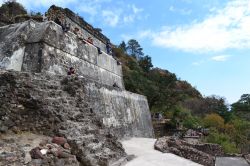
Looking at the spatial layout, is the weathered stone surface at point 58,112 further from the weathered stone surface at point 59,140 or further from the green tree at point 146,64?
the green tree at point 146,64

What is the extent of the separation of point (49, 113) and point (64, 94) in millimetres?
924

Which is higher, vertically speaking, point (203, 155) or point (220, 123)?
point (220, 123)

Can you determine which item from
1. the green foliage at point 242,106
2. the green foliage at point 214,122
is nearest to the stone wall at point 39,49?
the green foliage at point 214,122

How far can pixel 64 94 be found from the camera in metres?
7.77

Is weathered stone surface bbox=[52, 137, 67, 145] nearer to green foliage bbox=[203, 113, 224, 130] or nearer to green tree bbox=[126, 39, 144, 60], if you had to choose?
green foliage bbox=[203, 113, 224, 130]

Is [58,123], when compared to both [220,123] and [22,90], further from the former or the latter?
[220,123]

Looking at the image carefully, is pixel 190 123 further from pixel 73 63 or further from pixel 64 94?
pixel 64 94

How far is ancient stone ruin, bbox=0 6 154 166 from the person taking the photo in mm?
6770

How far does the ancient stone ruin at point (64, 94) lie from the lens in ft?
22.2

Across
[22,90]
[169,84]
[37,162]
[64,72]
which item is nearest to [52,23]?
[64,72]

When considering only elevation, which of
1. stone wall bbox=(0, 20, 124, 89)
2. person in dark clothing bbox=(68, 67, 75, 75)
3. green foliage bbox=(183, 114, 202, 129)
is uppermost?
stone wall bbox=(0, 20, 124, 89)

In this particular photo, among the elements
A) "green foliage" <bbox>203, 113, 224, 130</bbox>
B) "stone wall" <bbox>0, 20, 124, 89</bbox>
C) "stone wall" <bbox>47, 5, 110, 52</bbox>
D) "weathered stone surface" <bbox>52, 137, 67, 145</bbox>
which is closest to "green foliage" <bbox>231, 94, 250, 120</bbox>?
"green foliage" <bbox>203, 113, 224, 130</bbox>

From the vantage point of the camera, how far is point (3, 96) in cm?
670

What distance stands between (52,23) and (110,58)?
5.59 m
